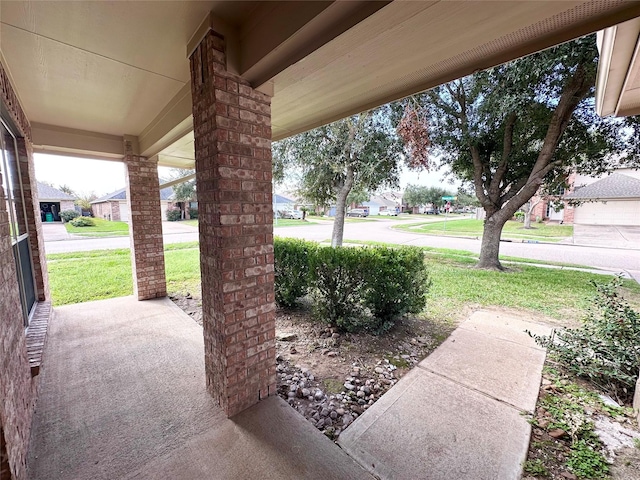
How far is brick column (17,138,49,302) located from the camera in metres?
3.61

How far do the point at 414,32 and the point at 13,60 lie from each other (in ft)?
10.6

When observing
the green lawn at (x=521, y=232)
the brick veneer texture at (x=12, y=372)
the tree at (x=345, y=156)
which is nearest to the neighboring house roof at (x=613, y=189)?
the green lawn at (x=521, y=232)

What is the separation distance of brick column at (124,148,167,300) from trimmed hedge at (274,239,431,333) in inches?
118

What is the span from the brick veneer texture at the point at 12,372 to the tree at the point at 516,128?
5455 mm

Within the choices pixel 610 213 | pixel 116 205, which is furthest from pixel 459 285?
pixel 116 205

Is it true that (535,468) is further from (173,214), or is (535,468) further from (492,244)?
(173,214)

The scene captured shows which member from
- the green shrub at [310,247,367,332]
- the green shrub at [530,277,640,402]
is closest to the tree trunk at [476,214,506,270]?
the green shrub at [530,277,640,402]

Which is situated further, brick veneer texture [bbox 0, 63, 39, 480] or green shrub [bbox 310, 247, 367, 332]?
green shrub [bbox 310, 247, 367, 332]

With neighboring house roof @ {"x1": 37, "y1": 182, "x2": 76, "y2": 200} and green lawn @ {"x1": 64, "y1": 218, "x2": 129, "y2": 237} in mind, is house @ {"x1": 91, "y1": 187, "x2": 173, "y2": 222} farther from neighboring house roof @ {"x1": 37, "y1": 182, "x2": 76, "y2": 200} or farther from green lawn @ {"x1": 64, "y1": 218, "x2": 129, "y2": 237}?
green lawn @ {"x1": 64, "y1": 218, "x2": 129, "y2": 237}

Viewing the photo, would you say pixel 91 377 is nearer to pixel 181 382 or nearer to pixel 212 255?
pixel 181 382

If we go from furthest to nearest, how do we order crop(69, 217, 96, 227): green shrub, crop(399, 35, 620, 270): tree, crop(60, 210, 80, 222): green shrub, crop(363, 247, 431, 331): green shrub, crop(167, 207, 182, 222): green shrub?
crop(167, 207, 182, 222): green shrub
crop(60, 210, 80, 222): green shrub
crop(69, 217, 96, 227): green shrub
crop(399, 35, 620, 270): tree
crop(363, 247, 431, 331): green shrub

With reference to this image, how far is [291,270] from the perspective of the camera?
4227mm

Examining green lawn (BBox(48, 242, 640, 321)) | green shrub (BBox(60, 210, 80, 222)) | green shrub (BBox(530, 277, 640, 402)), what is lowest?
green lawn (BBox(48, 242, 640, 321))

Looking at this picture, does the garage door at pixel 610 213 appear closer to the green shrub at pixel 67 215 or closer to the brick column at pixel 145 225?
the brick column at pixel 145 225
